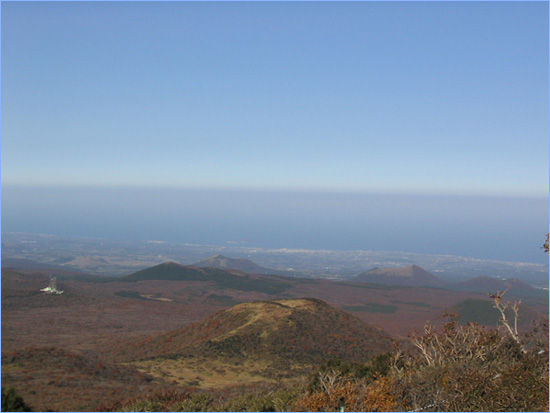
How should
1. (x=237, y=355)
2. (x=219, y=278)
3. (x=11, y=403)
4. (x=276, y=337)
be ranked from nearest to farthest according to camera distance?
(x=11, y=403) → (x=237, y=355) → (x=276, y=337) → (x=219, y=278)

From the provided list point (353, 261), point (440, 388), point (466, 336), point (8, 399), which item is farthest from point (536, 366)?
point (353, 261)

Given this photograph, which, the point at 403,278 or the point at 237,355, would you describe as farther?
the point at 403,278

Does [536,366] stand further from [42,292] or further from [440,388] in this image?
[42,292]

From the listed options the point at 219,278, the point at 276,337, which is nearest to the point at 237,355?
the point at 276,337

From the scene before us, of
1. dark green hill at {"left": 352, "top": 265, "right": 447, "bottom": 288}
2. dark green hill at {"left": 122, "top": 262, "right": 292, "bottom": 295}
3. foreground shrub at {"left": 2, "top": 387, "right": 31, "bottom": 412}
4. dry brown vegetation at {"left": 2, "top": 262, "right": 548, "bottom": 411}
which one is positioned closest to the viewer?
dry brown vegetation at {"left": 2, "top": 262, "right": 548, "bottom": 411}

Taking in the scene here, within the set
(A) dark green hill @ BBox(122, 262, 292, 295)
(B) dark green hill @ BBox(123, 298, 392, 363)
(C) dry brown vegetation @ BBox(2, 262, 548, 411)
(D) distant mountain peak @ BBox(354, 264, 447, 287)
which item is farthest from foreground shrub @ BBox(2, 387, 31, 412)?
(D) distant mountain peak @ BBox(354, 264, 447, 287)

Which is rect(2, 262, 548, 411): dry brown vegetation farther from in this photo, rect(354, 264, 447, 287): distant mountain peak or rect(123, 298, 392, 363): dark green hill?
rect(354, 264, 447, 287): distant mountain peak

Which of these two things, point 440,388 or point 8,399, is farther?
point 8,399

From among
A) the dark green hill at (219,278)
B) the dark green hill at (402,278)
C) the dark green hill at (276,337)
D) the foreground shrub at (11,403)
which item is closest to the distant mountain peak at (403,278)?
the dark green hill at (402,278)

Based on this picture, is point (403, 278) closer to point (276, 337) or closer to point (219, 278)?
point (219, 278)
